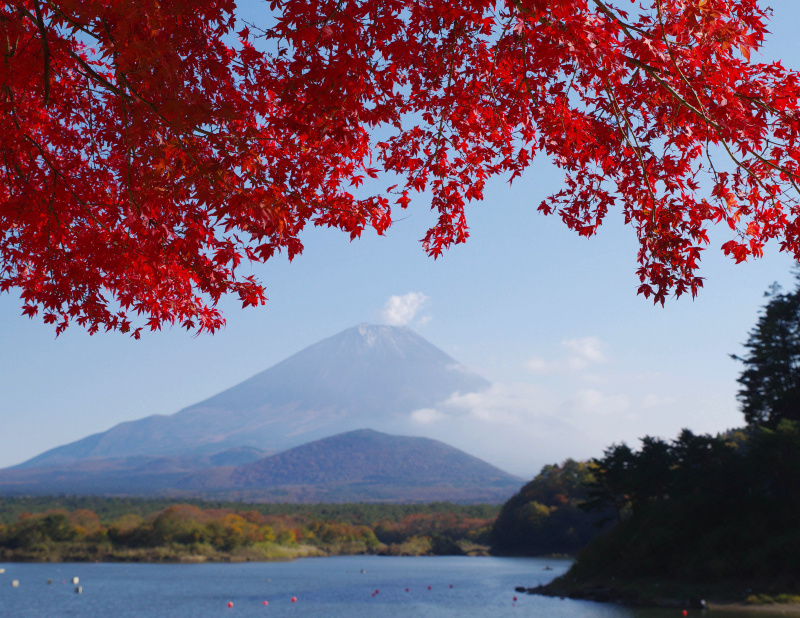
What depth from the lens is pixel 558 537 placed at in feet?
162

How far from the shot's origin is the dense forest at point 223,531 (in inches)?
1976

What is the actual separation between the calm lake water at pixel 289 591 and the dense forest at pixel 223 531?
12.5 feet

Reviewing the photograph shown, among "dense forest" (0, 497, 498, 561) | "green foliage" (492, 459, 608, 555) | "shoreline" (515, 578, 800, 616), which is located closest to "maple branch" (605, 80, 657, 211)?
"shoreline" (515, 578, 800, 616)

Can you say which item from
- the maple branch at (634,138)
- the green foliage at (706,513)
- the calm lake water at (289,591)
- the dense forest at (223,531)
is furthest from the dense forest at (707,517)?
the dense forest at (223,531)

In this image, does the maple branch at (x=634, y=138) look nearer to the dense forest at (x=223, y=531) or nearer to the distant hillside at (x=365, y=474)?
the dense forest at (x=223, y=531)

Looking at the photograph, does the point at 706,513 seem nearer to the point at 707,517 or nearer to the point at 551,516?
the point at 707,517

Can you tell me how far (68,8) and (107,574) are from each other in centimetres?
4227

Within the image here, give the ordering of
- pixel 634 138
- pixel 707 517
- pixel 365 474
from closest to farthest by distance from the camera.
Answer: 1. pixel 634 138
2. pixel 707 517
3. pixel 365 474

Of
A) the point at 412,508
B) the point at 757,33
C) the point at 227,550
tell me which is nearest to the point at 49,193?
the point at 757,33

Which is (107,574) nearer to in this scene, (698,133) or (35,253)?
(35,253)

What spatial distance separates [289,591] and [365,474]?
138 metres

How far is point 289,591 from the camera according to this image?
3170 cm

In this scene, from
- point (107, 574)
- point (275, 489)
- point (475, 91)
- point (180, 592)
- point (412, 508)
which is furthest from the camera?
point (275, 489)

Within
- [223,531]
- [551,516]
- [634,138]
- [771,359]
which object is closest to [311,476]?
[223,531]
